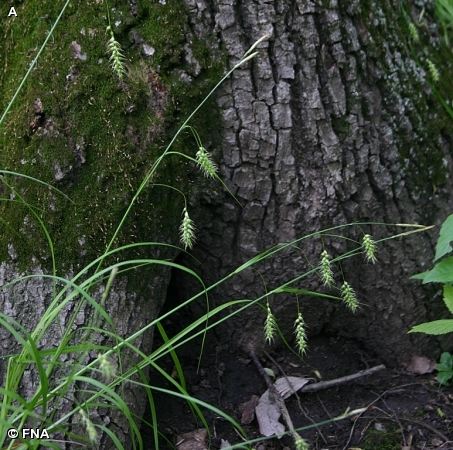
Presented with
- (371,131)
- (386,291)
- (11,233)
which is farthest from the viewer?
(386,291)

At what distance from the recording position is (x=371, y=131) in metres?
1.98

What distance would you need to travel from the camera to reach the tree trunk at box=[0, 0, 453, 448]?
1787 millimetres

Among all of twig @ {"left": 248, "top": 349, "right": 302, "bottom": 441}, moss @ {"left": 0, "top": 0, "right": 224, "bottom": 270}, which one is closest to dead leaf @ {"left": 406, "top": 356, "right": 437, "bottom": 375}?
twig @ {"left": 248, "top": 349, "right": 302, "bottom": 441}

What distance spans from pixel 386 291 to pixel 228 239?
0.59m

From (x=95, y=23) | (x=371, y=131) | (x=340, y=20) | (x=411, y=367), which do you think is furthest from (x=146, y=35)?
(x=411, y=367)

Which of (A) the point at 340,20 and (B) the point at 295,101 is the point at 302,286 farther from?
(A) the point at 340,20

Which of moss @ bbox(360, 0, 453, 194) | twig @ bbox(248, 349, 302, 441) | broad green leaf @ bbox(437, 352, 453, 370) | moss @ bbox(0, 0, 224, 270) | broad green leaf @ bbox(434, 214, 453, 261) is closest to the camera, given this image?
broad green leaf @ bbox(434, 214, 453, 261)

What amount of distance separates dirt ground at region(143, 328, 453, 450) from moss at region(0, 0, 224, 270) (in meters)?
0.55

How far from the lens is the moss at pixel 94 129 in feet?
5.85

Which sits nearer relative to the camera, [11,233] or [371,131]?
[11,233]

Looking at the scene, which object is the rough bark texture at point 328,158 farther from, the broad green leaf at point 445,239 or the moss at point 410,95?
the broad green leaf at point 445,239

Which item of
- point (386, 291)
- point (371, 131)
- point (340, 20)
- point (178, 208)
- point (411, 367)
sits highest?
point (340, 20)

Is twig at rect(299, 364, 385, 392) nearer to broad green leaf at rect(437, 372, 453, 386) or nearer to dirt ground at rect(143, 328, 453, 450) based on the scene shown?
dirt ground at rect(143, 328, 453, 450)

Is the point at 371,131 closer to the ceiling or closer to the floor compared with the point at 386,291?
closer to the ceiling
